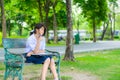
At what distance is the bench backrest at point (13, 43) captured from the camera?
8.22 meters

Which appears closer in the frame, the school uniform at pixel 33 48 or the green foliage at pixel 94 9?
the school uniform at pixel 33 48

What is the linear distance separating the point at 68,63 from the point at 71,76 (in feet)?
10.6

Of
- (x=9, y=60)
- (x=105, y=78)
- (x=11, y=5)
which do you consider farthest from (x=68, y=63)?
(x=11, y=5)

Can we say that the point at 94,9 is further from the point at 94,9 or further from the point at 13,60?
the point at 13,60

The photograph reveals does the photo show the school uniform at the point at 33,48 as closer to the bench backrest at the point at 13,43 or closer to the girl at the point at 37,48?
the girl at the point at 37,48

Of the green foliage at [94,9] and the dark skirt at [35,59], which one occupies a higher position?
the green foliage at [94,9]

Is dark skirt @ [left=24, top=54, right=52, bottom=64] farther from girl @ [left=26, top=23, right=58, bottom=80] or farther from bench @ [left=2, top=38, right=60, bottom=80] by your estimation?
bench @ [left=2, top=38, right=60, bottom=80]

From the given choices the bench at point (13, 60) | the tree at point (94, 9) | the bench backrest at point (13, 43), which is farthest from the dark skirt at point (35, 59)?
the tree at point (94, 9)

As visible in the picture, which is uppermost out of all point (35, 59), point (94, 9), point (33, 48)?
point (94, 9)

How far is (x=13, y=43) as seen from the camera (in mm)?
8562

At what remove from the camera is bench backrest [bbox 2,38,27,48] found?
8219mm

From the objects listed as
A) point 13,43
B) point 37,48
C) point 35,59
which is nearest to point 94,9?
point 13,43

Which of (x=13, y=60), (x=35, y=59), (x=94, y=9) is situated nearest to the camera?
(x=13, y=60)

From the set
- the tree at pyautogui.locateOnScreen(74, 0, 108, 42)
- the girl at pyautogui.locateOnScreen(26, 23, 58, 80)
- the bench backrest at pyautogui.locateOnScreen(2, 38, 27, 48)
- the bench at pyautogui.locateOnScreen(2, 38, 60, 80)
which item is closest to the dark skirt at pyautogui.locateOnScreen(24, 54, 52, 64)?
the girl at pyautogui.locateOnScreen(26, 23, 58, 80)
